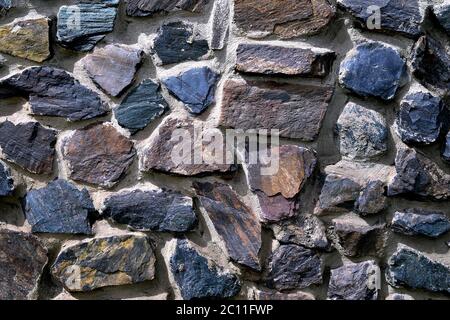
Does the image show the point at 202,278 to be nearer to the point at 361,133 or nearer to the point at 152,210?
the point at 152,210

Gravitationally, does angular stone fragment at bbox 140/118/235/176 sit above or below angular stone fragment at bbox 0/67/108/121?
below

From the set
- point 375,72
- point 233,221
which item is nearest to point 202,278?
point 233,221

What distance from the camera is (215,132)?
1.59 meters

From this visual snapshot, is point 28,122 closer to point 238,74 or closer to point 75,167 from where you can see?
point 75,167

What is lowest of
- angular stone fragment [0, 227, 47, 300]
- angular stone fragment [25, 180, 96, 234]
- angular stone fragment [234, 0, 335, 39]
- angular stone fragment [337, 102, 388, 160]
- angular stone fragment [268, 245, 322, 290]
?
angular stone fragment [0, 227, 47, 300]

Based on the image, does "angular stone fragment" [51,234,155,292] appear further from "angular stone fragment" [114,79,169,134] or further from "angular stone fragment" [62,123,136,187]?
"angular stone fragment" [114,79,169,134]

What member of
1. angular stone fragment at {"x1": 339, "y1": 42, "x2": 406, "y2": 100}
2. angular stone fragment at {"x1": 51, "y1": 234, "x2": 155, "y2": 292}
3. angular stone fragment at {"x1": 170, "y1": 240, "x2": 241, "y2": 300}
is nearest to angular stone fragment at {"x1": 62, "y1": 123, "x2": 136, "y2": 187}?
angular stone fragment at {"x1": 51, "y1": 234, "x2": 155, "y2": 292}

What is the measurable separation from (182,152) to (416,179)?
534mm

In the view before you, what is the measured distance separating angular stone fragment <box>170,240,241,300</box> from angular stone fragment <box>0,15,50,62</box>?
0.58 m

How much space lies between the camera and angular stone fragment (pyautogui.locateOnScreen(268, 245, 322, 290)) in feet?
5.16

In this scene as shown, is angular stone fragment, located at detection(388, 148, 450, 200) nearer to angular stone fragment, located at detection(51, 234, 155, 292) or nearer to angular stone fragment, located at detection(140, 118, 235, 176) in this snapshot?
angular stone fragment, located at detection(140, 118, 235, 176)

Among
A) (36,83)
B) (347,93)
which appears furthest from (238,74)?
(36,83)

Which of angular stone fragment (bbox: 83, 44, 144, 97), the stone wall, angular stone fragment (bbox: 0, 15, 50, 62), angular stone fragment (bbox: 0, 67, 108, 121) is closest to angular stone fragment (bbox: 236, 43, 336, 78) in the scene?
the stone wall

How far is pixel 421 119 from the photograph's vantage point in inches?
61.4
